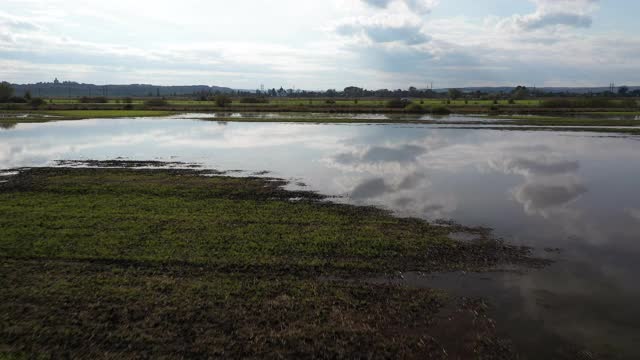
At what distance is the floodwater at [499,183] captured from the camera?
11.3 m

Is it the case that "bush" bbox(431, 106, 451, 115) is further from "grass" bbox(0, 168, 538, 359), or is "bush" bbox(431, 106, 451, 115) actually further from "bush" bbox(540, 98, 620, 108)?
"grass" bbox(0, 168, 538, 359)

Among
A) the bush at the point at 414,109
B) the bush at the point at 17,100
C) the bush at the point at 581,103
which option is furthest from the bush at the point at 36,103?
the bush at the point at 581,103

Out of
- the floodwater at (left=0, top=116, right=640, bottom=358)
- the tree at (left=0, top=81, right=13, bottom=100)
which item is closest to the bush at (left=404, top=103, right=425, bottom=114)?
the floodwater at (left=0, top=116, right=640, bottom=358)

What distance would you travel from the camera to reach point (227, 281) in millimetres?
12133

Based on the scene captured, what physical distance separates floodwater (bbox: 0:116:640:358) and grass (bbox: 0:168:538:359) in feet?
4.56

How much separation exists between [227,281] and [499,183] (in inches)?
722

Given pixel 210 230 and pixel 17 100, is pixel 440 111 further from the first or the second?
pixel 17 100

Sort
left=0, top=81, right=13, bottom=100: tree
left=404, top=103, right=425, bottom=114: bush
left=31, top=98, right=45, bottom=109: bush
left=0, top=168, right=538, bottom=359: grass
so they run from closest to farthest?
1. left=0, top=168, right=538, bottom=359: grass
2. left=404, top=103, right=425, bottom=114: bush
3. left=31, top=98, right=45, bottom=109: bush
4. left=0, top=81, right=13, bottom=100: tree

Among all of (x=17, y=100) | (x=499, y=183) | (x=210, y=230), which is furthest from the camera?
(x=17, y=100)

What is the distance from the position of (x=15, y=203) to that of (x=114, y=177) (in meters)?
6.53

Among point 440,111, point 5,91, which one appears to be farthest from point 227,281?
point 5,91

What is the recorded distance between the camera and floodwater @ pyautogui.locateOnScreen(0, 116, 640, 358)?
11.3 m

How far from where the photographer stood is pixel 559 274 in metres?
13.3

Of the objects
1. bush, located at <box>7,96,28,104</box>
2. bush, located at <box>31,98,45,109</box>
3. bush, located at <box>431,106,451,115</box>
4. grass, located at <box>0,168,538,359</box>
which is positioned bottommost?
grass, located at <box>0,168,538,359</box>
